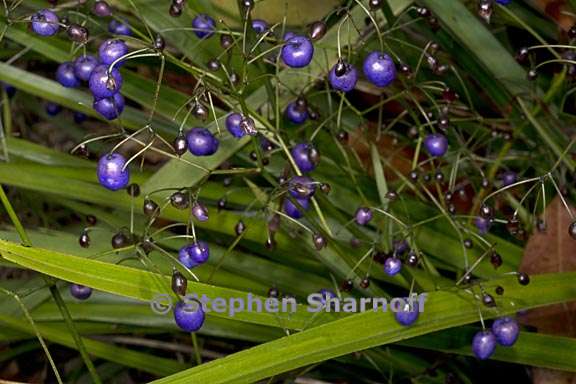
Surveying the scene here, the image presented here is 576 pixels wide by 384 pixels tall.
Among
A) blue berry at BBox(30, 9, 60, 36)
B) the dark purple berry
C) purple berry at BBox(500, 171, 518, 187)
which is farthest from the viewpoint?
purple berry at BBox(500, 171, 518, 187)

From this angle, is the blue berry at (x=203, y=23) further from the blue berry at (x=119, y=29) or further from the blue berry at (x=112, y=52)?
the blue berry at (x=112, y=52)

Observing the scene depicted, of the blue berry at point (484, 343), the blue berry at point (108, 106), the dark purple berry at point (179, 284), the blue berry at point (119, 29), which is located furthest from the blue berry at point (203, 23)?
the blue berry at point (484, 343)

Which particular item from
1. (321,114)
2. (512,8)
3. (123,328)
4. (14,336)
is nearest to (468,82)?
(512,8)

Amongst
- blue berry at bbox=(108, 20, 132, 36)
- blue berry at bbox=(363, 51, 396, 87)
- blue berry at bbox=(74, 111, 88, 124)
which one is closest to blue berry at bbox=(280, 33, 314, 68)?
blue berry at bbox=(363, 51, 396, 87)

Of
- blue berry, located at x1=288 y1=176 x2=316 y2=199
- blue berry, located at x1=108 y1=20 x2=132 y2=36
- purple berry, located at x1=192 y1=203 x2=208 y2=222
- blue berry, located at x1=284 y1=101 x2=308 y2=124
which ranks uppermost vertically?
blue berry, located at x1=108 y1=20 x2=132 y2=36

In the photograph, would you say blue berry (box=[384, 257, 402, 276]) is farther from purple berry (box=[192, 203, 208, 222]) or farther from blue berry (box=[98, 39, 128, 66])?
blue berry (box=[98, 39, 128, 66])

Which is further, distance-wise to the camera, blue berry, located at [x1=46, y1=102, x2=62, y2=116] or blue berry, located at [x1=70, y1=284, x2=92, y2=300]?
blue berry, located at [x1=46, y1=102, x2=62, y2=116]

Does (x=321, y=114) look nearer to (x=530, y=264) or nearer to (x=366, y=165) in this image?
(x=366, y=165)
